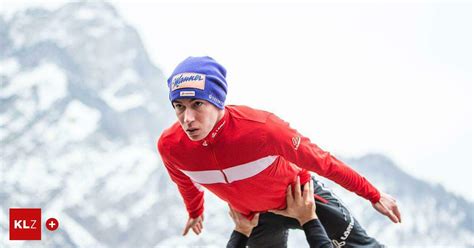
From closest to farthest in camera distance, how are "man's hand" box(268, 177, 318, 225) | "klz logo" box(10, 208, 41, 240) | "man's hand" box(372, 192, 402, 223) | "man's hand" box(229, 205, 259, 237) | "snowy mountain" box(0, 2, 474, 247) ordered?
"man's hand" box(268, 177, 318, 225) → "man's hand" box(229, 205, 259, 237) → "man's hand" box(372, 192, 402, 223) → "klz logo" box(10, 208, 41, 240) → "snowy mountain" box(0, 2, 474, 247)

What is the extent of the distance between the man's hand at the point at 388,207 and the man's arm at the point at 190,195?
1.71ft

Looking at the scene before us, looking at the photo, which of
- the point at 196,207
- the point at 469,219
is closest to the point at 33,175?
the point at 196,207

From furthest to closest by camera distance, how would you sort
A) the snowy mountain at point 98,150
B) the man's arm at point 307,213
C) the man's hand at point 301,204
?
1. the snowy mountain at point 98,150
2. the man's hand at point 301,204
3. the man's arm at point 307,213

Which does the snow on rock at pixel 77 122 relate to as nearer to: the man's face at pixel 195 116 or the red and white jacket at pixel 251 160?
the red and white jacket at pixel 251 160

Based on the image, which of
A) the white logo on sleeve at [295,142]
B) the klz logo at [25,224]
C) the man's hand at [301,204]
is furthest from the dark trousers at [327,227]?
the klz logo at [25,224]

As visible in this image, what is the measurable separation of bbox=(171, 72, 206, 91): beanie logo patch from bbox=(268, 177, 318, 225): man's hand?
0.36 meters

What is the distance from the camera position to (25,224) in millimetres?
2660

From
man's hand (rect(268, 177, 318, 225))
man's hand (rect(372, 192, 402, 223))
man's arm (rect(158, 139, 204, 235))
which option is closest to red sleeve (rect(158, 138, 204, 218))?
man's arm (rect(158, 139, 204, 235))

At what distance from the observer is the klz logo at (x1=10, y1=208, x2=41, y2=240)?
2.56 meters

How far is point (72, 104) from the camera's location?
4.00m

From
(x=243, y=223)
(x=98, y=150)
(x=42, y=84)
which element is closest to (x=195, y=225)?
(x=243, y=223)

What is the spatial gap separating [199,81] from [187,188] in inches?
17.0

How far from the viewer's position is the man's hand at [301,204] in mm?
1357

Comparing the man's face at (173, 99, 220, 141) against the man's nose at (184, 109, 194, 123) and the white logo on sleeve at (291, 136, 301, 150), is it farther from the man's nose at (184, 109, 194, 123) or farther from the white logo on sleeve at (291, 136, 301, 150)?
the white logo on sleeve at (291, 136, 301, 150)
